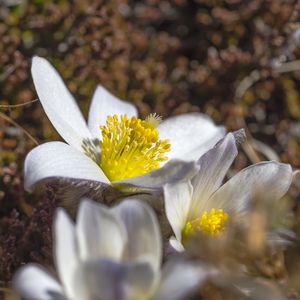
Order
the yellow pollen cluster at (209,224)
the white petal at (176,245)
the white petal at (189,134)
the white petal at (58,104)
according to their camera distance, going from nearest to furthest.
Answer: the white petal at (176,245)
the yellow pollen cluster at (209,224)
the white petal at (58,104)
the white petal at (189,134)

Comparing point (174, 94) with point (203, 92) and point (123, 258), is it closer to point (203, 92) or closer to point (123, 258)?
point (203, 92)

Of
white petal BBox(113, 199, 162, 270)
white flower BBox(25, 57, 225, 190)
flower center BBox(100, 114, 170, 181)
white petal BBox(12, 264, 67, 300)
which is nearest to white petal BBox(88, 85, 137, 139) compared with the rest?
white flower BBox(25, 57, 225, 190)

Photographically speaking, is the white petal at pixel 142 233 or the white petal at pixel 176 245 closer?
the white petal at pixel 142 233

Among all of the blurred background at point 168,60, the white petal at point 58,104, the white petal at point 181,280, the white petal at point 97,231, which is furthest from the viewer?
the blurred background at point 168,60

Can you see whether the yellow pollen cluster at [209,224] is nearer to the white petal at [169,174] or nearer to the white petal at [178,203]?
the white petal at [178,203]

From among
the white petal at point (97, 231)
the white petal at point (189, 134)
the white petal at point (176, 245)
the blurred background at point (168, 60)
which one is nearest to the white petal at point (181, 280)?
the white petal at point (97, 231)

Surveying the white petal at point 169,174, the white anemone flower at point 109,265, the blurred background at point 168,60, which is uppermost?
the white anemone flower at point 109,265

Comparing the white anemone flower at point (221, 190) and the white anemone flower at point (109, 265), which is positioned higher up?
the white anemone flower at point (109, 265)

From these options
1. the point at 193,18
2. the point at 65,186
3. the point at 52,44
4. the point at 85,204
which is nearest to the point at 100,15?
the point at 52,44
